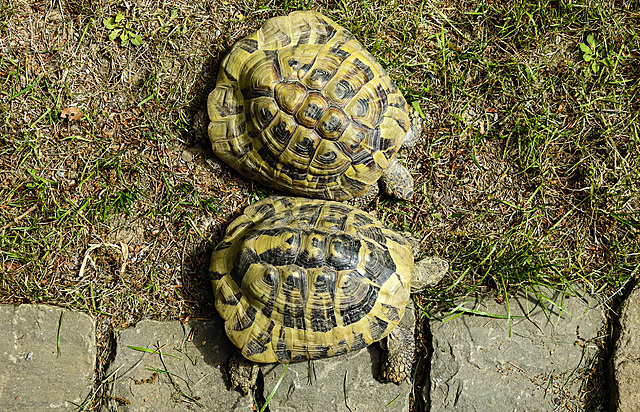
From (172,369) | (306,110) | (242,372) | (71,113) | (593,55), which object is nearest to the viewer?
(306,110)

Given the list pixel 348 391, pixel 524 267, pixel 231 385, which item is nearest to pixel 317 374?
pixel 348 391

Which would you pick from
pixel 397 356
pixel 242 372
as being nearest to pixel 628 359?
pixel 397 356

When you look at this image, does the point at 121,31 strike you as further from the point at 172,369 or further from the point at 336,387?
the point at 336,387

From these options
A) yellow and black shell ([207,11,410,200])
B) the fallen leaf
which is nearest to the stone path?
yellow and black shell ([207,11,410,200])

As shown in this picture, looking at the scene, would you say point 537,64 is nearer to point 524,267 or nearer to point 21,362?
point 524,267

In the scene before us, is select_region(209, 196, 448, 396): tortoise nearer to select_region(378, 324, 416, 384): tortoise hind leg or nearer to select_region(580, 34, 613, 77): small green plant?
select_region(378, 324, 416, 384): tortoise hind leg
